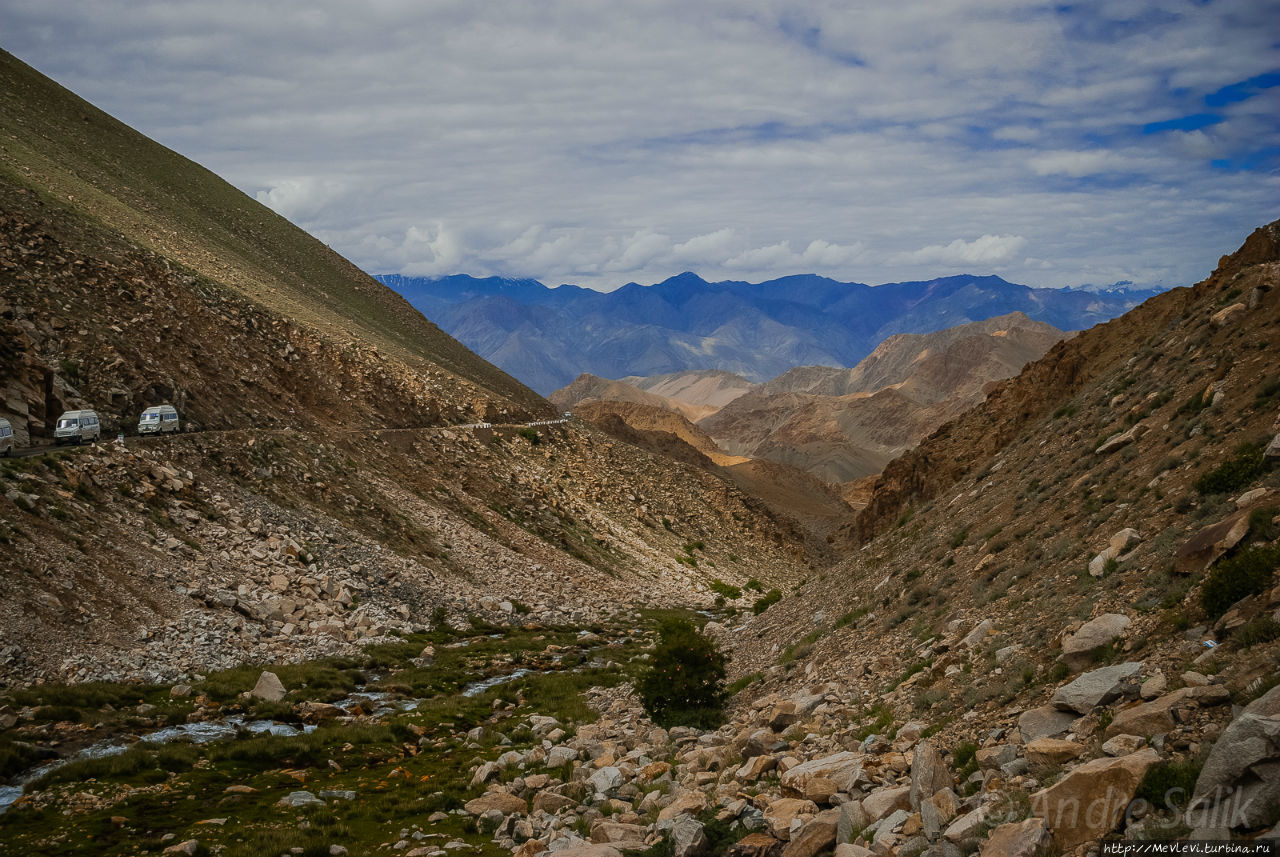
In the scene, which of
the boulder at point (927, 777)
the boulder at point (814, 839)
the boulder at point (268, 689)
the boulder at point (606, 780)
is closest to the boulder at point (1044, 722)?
the boulder at point (927, 777)

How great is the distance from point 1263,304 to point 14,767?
3077 centimetres

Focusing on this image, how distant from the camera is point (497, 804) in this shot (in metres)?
17.4

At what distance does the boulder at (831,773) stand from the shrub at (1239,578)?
522cm

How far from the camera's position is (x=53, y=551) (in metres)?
26.5

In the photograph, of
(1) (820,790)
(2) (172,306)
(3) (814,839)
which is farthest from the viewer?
(2) (172,306)

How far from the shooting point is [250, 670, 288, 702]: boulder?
25.2m

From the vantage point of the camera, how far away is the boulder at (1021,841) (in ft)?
26.6

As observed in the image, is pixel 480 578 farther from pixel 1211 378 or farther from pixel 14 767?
pixel 1211 378

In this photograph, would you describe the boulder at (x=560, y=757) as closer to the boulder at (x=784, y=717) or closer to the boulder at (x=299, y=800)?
the boulder at (x=299, y=800)

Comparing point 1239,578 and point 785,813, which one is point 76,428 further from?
point 1239,578

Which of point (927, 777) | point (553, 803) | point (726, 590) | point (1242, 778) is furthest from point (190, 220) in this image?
point (1242, 778)

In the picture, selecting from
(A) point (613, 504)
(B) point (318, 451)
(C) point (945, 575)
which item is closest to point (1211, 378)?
(C) point (945, 575)

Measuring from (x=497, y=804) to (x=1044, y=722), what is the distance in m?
11.4

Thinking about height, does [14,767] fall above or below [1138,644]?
below
